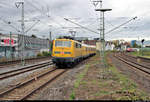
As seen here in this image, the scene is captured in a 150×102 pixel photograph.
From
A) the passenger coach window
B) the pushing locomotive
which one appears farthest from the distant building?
the passenger coach window

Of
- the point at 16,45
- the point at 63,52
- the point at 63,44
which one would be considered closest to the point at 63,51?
the point at 63,52

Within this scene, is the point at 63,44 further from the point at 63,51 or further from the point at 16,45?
the point at 16,45

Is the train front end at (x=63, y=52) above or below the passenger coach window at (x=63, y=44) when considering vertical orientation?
below

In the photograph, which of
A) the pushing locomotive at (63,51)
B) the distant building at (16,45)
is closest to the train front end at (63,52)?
the pushing locomotive at (63,51)

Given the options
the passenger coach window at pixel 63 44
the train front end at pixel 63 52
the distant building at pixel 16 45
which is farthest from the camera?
the distant building at pixel 16 45

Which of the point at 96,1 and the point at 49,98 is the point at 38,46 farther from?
the point at 49,98

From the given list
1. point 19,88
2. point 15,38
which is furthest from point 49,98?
point 15,38

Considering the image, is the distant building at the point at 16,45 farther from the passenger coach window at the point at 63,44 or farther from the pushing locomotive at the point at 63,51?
the passenger coach window at the point at 63,44

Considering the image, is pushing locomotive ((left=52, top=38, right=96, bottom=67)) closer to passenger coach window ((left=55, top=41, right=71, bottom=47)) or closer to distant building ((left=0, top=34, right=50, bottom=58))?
passenger coach window ((left=55, top=41, right=71, bottom=47))

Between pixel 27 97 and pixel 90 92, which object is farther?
pixel 90 92

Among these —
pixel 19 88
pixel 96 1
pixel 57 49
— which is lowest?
pixel 19 88

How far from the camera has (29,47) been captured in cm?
4275

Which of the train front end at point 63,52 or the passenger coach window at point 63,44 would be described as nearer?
the train front end at point 63,52

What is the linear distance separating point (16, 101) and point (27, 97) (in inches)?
24.7
